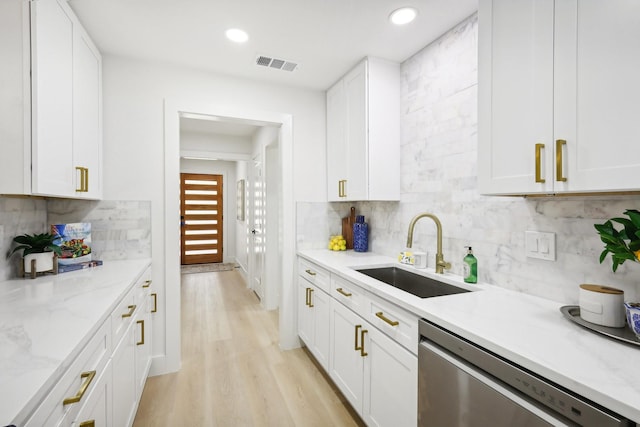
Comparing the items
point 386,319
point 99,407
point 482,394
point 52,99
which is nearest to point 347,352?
point 386,319

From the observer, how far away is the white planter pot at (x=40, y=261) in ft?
5.66

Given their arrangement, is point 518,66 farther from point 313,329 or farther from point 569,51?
point 313,329

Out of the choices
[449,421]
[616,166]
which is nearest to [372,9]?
[616,166]

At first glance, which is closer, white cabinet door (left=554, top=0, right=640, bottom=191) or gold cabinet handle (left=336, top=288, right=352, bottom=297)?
white cabinet door (left=554, top=0, right=640, bottom=191)

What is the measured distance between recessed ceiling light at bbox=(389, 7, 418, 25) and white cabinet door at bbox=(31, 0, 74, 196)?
1.77 m

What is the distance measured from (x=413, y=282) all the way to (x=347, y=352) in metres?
0.62

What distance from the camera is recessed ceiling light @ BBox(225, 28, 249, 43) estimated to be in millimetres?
1965

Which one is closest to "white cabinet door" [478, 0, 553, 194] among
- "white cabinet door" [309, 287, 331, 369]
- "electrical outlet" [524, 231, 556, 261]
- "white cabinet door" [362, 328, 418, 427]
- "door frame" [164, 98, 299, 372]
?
"electrical outlet" [524, 231, 556, 261]

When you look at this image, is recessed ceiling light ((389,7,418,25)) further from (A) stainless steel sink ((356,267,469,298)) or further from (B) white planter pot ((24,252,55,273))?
(B) white planter pot ((24,252,55,273))

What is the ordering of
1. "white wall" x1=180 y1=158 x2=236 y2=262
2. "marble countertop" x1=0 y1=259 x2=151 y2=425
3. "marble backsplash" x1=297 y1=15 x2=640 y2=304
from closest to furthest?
1. "marble countertop" x1=0 y1=259 x2=151 y2=425
2. "marble backsplash" x1=297 y1=15 x2=640 y2=304
3. "white wall" x1=180 y1=158 x2=236 y2=262

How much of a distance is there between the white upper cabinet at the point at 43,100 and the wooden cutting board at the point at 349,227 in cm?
201

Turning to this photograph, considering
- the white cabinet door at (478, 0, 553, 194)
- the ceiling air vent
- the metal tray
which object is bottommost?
the metal tray

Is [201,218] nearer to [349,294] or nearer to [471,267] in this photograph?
[349,294]

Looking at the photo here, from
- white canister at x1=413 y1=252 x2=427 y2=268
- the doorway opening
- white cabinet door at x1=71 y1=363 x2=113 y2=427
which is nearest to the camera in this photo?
white cabinet door at x1=71 y1=363 x2=113 y2=427
